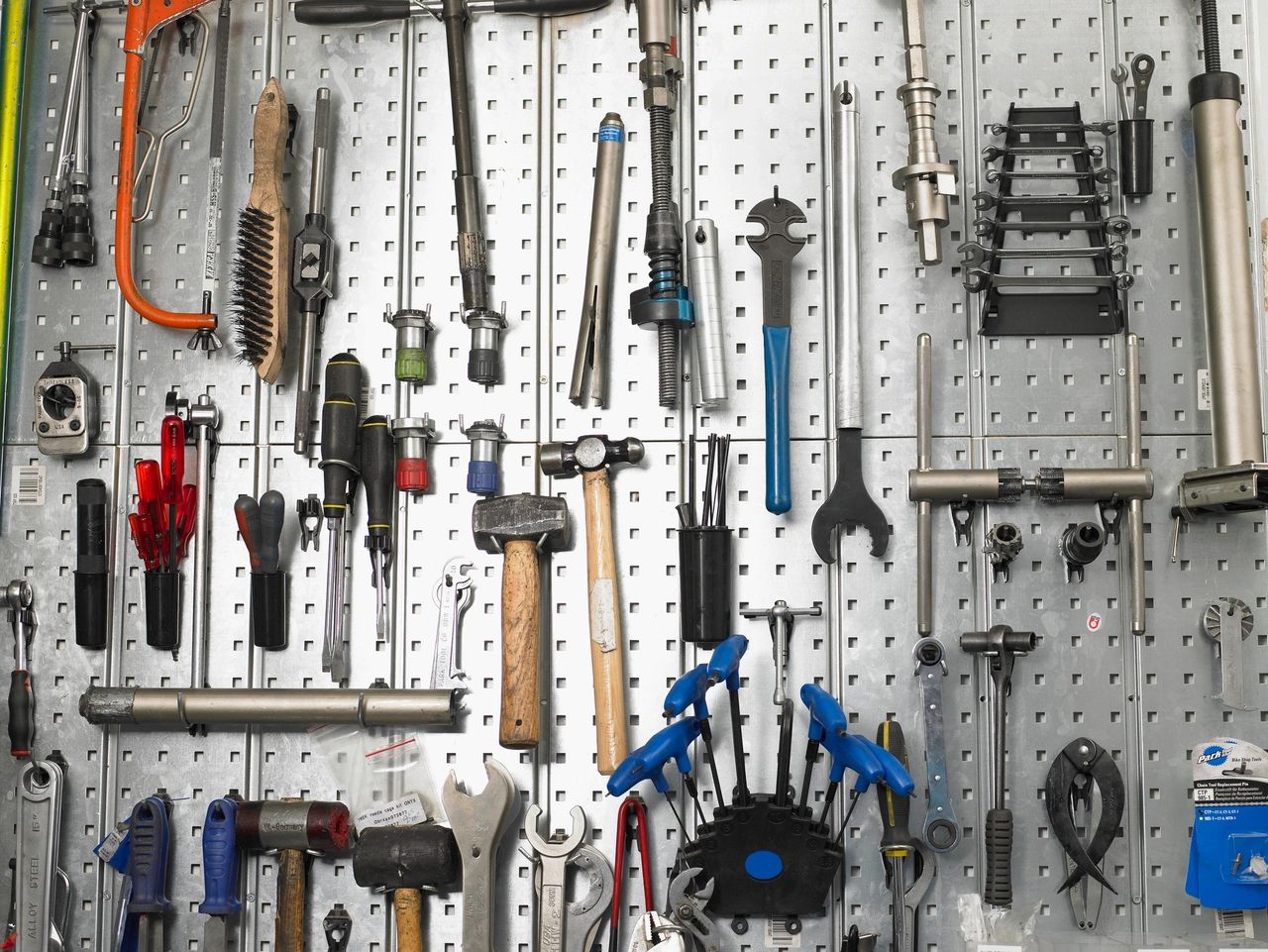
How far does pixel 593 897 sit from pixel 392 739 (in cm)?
53

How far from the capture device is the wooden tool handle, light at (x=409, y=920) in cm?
230

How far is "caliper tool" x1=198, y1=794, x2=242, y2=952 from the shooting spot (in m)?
2.31

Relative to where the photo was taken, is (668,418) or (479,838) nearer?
(479,838)

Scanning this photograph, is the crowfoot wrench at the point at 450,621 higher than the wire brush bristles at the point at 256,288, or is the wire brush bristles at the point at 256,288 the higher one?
the wire brush bristles at the point at 256,288

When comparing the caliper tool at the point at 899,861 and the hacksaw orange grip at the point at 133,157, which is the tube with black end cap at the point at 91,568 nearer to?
the hacksaw orange grip at the point at 133,157

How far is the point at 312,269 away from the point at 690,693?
121 cm

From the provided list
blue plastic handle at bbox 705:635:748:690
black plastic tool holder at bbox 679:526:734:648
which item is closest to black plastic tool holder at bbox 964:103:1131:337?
black plastic tool holder at bbox 679:526:734:648

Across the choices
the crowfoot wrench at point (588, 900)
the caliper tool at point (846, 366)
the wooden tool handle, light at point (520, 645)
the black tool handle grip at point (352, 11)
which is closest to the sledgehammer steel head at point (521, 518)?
the wooden tool handle, light at point (520, 645)

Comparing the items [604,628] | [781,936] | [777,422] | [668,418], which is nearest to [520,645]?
[604,628]

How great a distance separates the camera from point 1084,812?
2359 mm

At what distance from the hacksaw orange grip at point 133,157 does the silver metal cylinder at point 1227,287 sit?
2.15m

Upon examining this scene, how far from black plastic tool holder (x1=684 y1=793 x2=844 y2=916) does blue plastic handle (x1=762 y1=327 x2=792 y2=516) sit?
618mm

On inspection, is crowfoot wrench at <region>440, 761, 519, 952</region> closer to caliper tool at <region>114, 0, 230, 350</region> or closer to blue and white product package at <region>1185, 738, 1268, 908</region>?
caliper tool at <region>114, 0, 230, 350</region>

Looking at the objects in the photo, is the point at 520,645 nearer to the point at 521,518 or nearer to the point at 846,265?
the point at 521,518
